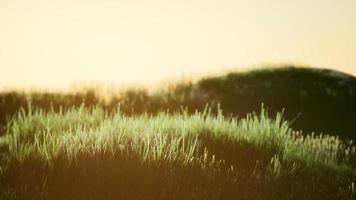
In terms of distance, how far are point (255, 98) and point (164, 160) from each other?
4.92 ft

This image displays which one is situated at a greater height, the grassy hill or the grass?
the grassy hill

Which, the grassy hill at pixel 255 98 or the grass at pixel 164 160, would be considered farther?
the grassy hill at pixel 255 98

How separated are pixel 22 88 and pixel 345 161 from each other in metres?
2.26

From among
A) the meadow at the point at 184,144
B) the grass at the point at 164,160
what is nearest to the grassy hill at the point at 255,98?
the meadow at the point at 184,144

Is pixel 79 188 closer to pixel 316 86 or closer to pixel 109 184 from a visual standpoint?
pixel 109 184

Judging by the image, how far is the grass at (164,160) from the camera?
2.94 m

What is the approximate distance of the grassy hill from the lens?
4.19m

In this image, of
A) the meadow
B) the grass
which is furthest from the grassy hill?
the grass

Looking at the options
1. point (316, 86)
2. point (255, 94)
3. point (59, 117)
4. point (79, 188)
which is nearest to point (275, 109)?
point (255, 94)

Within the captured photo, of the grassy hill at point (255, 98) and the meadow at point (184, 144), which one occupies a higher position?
the grassy hill at point (255, 98)

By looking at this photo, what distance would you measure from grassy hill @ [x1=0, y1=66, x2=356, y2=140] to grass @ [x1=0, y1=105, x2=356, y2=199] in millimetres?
132

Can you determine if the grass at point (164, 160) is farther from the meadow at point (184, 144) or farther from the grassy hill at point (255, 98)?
the grassy hill at point (255, 98)

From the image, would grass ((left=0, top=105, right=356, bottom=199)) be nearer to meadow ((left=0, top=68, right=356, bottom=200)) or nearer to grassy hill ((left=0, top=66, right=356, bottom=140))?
meadow ((left=0, top=68, right=356, bottom=200))

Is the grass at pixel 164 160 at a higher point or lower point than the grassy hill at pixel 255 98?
lower
